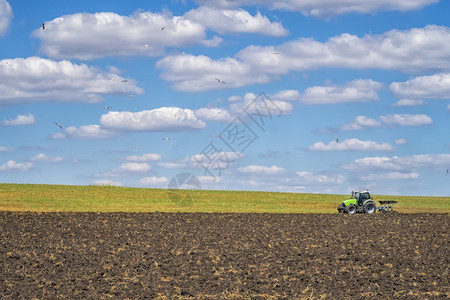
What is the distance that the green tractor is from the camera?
43656 mm

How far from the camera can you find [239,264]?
68.7 feet

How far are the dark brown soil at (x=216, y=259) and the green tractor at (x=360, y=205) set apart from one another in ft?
27.0

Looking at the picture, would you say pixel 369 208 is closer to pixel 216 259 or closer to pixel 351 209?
pixel 351 209

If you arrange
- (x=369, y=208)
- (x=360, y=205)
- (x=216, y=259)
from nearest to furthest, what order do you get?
(x=216, y=259)
(x=369, y=208)
(x=360, y=205)

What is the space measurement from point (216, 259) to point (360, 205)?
2482 cm

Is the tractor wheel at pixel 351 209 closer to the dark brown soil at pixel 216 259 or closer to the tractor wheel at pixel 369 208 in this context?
the tractor wheel at pixel 369 208

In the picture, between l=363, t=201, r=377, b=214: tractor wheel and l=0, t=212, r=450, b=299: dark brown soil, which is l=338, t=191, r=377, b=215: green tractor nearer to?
l=363, t=201, r=377, b=214: tractor wheel

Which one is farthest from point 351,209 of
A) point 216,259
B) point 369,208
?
point 216,259

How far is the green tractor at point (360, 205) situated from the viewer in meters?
43.7

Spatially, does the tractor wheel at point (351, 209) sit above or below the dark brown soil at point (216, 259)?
above

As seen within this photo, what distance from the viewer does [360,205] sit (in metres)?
44.0

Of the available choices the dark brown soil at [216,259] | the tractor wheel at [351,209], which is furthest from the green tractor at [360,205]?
the dark brown soil at [216,259]

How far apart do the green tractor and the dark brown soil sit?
822cm

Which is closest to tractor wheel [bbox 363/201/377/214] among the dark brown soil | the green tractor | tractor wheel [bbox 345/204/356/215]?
the green tractor
